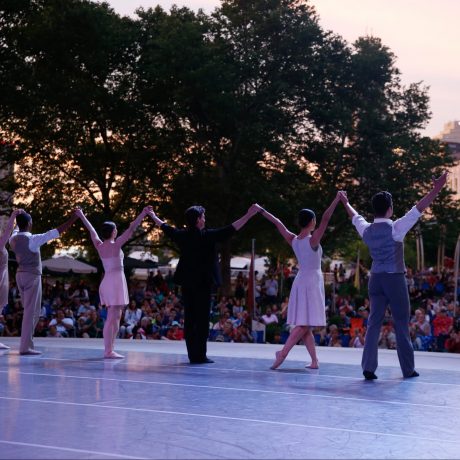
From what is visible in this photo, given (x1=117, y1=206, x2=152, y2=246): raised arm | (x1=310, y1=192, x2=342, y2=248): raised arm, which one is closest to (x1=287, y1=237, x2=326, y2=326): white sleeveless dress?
(x1=310, y1=192, x2=342, y2=248): raised arm

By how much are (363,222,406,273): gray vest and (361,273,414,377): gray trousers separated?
8 cm

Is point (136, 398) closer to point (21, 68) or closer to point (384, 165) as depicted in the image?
point (21, 68)

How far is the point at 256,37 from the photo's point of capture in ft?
139

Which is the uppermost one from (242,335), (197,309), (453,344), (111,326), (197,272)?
(197,272)

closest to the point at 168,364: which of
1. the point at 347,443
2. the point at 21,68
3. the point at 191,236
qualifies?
the point at 191,236

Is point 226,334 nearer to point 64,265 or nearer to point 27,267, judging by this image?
point 27,267

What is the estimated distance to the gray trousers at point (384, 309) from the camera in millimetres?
11461

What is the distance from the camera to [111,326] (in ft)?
46.7

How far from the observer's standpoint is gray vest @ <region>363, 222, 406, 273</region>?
37.5ft

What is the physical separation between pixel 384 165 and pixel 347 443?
122 ft

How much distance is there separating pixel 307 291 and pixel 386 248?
1430 millimetres

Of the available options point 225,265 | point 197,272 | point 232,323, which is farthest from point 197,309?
point 225,265

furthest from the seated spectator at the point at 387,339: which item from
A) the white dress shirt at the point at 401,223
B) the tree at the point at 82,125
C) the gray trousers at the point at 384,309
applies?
the tree at the point at 82,125

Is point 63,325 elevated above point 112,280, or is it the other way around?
point 112,280
